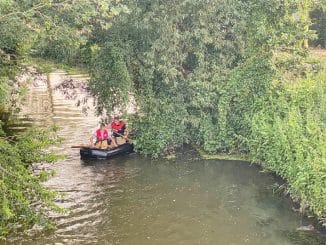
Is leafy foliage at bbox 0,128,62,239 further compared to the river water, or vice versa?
the river water

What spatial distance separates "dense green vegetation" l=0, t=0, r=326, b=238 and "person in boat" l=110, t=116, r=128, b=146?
0.83 metres

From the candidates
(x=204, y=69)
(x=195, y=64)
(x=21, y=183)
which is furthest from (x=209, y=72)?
(x=21, y=183)

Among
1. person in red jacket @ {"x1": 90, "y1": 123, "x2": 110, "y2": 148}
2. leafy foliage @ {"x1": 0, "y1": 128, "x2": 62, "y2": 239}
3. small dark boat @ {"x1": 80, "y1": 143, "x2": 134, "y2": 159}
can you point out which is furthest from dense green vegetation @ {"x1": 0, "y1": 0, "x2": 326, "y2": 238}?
leafy foliage @ {"x1": 0, "y1": 128, "x2": 62, "y2": 239}

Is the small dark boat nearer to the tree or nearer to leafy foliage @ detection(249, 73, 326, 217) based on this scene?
the tree

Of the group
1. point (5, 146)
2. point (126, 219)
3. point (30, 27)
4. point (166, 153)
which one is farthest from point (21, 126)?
point (5, 146)

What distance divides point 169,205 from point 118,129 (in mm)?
6338

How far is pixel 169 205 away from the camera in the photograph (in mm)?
16250

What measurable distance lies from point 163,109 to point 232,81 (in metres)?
2.99

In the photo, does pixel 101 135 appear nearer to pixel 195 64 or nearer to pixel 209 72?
pixel 195 64

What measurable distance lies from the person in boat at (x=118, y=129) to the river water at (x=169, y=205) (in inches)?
43.7

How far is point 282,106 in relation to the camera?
18.3 meters

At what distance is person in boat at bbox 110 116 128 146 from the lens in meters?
21.5

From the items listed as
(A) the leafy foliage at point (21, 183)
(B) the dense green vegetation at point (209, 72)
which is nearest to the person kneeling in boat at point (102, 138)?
(B) the dense green vegetation at point (209, 72)

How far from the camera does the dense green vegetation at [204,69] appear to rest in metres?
18.3
